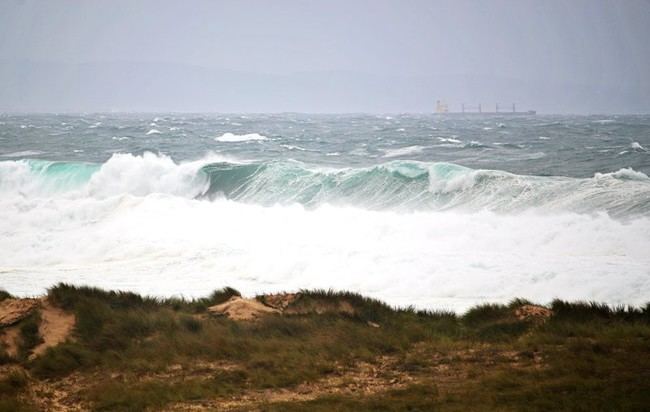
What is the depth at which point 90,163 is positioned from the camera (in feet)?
128

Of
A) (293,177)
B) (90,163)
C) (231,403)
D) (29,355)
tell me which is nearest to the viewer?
(231,403)

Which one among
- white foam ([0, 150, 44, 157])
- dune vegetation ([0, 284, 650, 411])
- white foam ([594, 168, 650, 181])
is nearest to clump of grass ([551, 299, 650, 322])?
dune vegetation ([0, 284, 650, 411])

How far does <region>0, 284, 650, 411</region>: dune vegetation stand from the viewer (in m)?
7.13

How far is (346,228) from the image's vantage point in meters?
21.2

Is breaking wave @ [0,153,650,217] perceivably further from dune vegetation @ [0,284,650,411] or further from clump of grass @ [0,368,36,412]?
clump of grass @ [0,368,36,412]

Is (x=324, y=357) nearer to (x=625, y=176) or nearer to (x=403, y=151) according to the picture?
(x=625, y=176)

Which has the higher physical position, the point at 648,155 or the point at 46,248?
the point at 648,155

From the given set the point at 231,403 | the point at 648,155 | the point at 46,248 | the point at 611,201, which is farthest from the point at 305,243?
the point at 648,155

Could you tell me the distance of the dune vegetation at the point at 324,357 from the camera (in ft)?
23.4

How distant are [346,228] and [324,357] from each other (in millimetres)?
12708

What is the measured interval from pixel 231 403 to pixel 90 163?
3431 centimetres

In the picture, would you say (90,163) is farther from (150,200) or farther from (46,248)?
(46,248)

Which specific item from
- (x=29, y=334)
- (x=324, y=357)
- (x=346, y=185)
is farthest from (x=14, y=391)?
(x=346, y=185)

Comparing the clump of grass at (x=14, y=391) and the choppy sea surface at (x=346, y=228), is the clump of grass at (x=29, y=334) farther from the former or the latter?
the choppy sea surface at (x=346, y=228)
